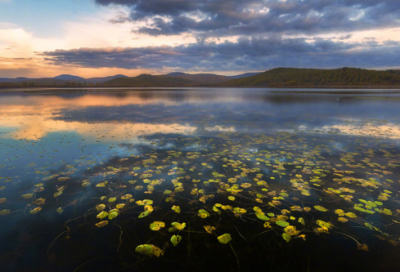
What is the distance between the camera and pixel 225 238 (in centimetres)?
386

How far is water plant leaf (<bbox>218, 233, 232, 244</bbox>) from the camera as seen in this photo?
3.80 metres

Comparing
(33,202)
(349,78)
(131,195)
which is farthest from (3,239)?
(349,78)

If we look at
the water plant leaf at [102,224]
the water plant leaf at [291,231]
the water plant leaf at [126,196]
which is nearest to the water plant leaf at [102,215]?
the water plant leaf at [102,224]

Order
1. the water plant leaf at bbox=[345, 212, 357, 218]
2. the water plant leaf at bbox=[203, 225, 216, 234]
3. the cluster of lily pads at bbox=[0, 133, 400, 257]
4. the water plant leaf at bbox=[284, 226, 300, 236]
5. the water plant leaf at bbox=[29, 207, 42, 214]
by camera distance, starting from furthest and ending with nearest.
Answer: the water plant leaf at bbox=[29, 207, 42, 214] < the water plant leaf at bbox=[345, 212, 357, 218] < the cluster of lily pads at bbox=[0, 133, 400, 257] < the water plant leaf at bbox=[203, 225, 216, 234] < the water plant leaf at bbox=[284, 226, 300, 236]

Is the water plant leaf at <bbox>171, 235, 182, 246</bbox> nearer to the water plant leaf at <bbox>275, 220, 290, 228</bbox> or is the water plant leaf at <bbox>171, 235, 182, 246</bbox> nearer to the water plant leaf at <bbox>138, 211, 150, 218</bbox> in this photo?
the water plant leaf at <bbox>138, 211, 150, 218</bbox>

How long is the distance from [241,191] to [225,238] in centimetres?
193

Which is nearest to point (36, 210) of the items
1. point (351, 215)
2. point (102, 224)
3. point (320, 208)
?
point (102, 224)

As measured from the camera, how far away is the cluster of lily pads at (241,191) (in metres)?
4.26

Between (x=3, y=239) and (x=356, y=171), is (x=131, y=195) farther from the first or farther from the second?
(x=356, y=171)

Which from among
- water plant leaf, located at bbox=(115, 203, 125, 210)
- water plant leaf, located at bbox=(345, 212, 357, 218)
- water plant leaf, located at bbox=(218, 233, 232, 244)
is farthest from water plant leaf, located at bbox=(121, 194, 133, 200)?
water plant leaf, located at bbox=(345, 212, 357, 218)

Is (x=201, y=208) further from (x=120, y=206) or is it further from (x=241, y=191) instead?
(x=120, y=206)

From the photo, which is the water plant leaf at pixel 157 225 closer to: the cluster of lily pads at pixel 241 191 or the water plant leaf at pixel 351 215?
the cluster of lily pads at pixel 241 191

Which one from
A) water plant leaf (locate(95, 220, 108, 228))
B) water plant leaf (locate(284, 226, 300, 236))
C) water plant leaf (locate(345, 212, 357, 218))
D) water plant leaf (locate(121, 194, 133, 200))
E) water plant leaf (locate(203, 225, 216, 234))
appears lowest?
water plant leaf (locate(203, 225, 216, 234))

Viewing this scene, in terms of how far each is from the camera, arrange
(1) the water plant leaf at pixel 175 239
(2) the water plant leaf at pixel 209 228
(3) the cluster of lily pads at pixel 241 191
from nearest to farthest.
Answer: (1) the water plant leaf at pixel 175 239 < (2) the water plant leaf at pixel 209 228 < (3) the cluster of lily pads at pixel 241 191
